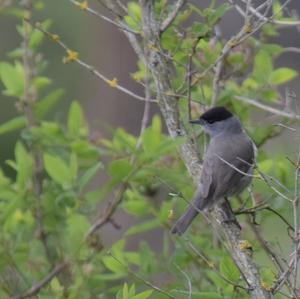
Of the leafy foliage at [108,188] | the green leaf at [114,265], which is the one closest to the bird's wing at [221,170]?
the leafy foliage at [108,188]

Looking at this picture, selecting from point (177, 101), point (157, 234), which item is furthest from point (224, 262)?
point (157, 234)

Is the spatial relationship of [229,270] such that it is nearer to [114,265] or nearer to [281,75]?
[114,265]

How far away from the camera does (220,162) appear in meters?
5.46

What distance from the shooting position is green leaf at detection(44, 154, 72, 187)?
4.12 metres

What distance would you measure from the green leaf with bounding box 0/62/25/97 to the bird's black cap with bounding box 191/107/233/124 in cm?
96

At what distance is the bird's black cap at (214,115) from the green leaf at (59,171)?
101cm

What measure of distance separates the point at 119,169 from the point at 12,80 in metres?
1.23

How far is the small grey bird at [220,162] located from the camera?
15.7 ft

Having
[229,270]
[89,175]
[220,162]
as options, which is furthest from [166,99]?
[220,162]

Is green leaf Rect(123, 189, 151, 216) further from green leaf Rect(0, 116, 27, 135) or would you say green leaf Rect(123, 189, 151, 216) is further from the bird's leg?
green leaf Rect(0, 116, 27, 135)

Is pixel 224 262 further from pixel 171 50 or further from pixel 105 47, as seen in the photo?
pixel 105 47

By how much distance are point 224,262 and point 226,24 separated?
10.1 m

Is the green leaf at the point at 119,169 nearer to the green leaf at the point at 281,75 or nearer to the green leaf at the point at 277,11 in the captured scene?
the green leaf at the point at 277,11

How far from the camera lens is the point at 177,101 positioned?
4383mm
